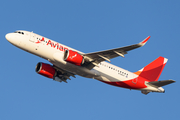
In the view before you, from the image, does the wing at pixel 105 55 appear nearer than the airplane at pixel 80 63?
Yes

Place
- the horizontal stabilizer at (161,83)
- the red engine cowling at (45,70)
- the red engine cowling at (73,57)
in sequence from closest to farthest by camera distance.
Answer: the red engine cowling at (73,57) → the horizontal stabilizer at (161,83) → the red engine cowling at (45,70)

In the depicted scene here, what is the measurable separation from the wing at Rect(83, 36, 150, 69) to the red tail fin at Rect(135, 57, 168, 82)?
32.7 ft

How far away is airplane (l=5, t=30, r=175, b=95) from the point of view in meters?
33.5

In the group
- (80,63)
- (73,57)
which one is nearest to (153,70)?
(80,63)

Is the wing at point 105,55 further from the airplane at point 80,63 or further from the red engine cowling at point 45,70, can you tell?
the red engine cowling at point 45,70

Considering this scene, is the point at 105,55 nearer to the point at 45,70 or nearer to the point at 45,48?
the point at 45,48

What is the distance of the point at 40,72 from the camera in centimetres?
3916

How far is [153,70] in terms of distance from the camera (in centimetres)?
4278

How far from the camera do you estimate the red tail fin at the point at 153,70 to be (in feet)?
138

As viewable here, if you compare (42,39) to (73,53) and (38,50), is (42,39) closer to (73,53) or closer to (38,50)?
(38,50)

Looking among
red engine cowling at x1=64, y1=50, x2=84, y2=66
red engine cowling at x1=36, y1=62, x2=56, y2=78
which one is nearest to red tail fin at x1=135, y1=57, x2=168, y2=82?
red engine cowling at x1=64, y1=50, x2=84, y2=66

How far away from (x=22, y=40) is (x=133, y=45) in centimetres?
1507

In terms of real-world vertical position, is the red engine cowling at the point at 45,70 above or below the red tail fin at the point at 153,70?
below

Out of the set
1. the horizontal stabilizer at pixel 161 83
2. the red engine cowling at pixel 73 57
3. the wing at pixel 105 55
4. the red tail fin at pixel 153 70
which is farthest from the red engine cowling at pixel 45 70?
the horizontal stabilizer at pixel 161 83
